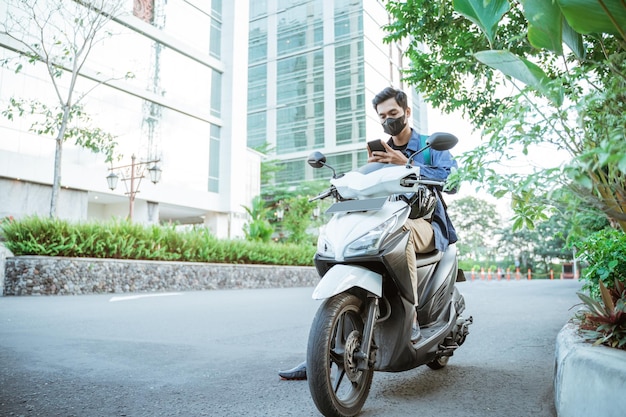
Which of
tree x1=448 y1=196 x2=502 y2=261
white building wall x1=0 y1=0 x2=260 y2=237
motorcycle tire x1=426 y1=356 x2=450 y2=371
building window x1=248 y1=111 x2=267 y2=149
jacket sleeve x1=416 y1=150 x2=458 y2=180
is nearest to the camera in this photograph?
jacket sleeve x1=416 y1=150 x2=458 y2=180

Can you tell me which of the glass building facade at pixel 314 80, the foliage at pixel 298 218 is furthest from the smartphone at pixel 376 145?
the glass building facade at pixel 314 80

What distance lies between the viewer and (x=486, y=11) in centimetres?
204

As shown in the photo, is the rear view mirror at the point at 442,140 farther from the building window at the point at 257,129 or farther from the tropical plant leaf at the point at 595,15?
the building window at the point at 257,129

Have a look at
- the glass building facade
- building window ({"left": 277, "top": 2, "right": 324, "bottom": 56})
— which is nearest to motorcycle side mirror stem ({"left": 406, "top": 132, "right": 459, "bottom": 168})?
the glass building facade

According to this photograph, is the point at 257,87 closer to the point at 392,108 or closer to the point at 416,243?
the point at 392,108

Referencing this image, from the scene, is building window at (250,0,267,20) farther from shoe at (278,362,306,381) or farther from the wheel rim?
the wheel rim

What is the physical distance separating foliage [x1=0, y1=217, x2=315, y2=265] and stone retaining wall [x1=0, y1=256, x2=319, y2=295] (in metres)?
0.42

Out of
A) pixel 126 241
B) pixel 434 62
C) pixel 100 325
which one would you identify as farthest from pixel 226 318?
pixel 126 241

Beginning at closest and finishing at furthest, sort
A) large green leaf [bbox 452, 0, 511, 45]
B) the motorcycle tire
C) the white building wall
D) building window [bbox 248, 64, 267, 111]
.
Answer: large green leaf [bbox 452, 0, 511, 45] < the motorcycle tire < the white building wall < building window [bbox 248, 64, 267, 111]

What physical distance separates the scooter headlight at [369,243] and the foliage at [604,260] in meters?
1.15

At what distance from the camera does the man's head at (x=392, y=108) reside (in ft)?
10.0

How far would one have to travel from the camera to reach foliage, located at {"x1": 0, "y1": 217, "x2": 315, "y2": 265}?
31.6 feet

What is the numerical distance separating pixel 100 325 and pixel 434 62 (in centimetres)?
467

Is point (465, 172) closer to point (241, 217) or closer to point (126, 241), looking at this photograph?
point (126, 241)
